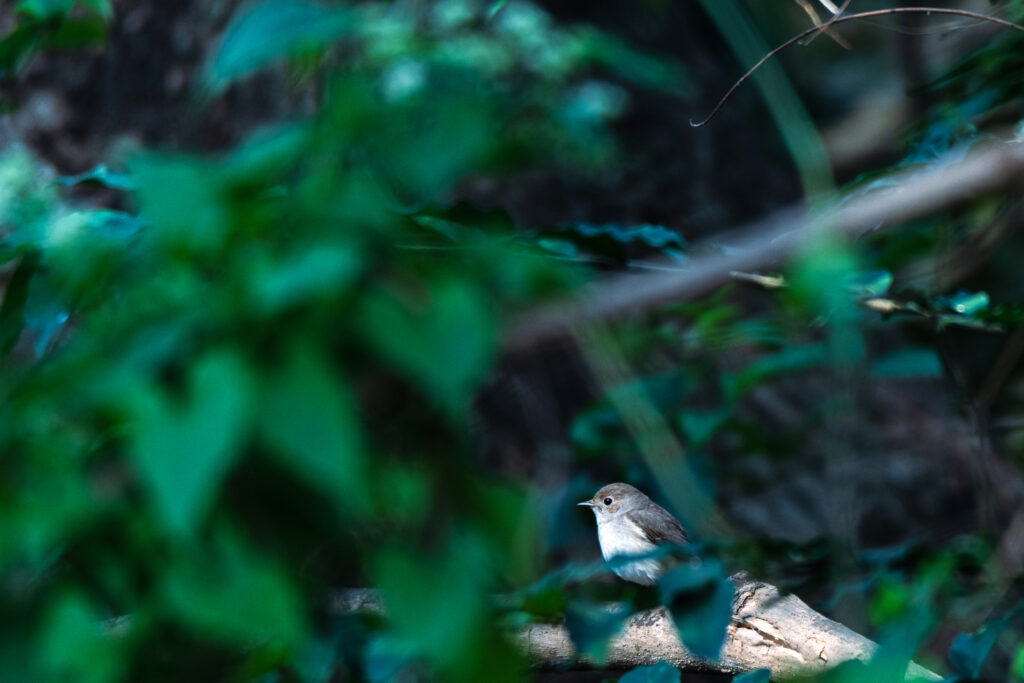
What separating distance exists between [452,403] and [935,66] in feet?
14.2

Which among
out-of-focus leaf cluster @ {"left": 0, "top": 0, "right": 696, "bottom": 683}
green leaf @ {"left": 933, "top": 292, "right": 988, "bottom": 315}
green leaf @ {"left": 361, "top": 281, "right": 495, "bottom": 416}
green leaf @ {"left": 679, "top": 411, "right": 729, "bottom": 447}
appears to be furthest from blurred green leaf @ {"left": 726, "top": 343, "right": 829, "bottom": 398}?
green leaf @ {"left": 361, "top": 281, "right": 495, "bottom": 416}

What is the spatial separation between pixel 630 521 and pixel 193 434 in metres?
2.17

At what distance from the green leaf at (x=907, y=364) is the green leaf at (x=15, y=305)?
1360mm

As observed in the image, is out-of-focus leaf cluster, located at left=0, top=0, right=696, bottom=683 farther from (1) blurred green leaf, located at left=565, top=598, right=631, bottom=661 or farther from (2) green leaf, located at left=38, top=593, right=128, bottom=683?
(1) blurred green leaf, located at left=565, top=598, right=631, bottom=661

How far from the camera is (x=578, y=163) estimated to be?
135 inches

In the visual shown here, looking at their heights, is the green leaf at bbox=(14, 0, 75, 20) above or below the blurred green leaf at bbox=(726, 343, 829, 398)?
above

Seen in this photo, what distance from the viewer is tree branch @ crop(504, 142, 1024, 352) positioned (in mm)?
543

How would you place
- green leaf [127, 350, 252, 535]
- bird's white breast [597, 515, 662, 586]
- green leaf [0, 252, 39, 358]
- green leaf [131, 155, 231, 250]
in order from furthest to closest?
bird's white breast [597, 515, 662, 586] < green leaf [0, 252, 39, 358] < green leaf [131, 155, 231, 250] < green leaf [127, 350, 252, 535]

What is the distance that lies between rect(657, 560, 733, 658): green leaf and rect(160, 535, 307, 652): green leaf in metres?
0.44

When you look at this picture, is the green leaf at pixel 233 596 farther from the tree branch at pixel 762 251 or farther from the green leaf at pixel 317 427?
the tree branch at pixel 762 251

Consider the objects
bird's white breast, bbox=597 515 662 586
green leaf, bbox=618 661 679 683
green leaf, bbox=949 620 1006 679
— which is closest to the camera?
green leaf, bbox=949 620 1006 679

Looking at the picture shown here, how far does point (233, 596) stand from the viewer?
0.52 meters

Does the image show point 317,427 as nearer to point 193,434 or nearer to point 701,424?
point 193,434

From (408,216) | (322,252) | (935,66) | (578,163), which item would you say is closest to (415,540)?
(322,252)
